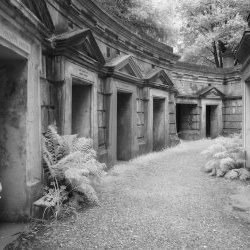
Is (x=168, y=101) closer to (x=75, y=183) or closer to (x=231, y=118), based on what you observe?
(x=231, y=118)

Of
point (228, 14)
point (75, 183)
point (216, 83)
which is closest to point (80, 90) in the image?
point (75, 183)

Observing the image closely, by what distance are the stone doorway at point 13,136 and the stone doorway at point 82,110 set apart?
2816mm

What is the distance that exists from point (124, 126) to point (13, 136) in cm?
576

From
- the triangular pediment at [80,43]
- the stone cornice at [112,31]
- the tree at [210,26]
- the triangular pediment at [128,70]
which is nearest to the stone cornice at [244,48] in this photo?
the triangular pediment at [128,70]

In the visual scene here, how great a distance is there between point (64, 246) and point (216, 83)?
51.7 feet

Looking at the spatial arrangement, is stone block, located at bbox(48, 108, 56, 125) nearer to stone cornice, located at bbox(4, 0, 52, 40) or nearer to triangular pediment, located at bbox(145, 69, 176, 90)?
stone cornice, located at bbox(4, 0, 52, 40)

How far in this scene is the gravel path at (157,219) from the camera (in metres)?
3.52

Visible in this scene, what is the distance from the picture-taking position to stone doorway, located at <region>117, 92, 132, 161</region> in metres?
9.46

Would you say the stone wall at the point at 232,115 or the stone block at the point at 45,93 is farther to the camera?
the stone wall at the point at 232,115

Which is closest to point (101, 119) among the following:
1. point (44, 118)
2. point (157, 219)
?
point (44, 118)

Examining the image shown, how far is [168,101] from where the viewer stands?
40.8ft

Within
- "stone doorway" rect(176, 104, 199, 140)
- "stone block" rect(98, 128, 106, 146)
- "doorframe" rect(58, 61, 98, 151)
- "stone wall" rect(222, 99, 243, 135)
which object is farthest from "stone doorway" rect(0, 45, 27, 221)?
"stone wall" rect(222, 99, 243, 135)

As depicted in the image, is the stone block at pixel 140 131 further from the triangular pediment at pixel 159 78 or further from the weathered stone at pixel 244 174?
the weathered stone at pixel 244 174

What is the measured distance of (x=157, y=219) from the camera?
14.0 feet
